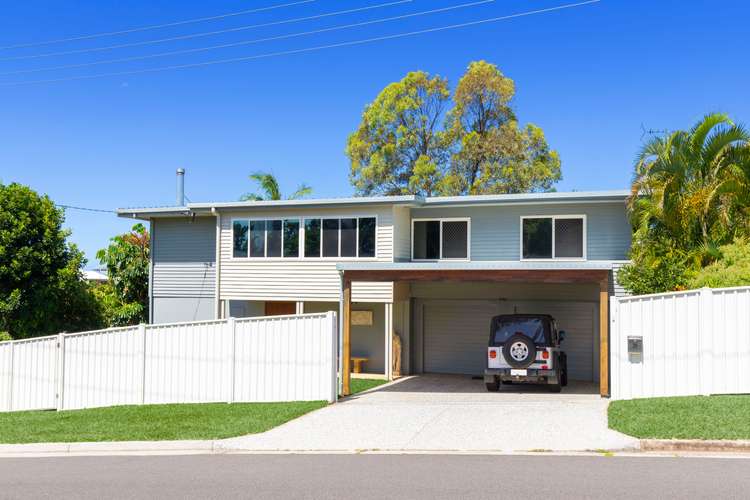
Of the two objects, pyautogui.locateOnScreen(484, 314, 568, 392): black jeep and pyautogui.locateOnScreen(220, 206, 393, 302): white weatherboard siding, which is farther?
pyautogui.locateOnScreen(220, 206, 393, 302): white weatherboard siding

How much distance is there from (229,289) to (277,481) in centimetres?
1618

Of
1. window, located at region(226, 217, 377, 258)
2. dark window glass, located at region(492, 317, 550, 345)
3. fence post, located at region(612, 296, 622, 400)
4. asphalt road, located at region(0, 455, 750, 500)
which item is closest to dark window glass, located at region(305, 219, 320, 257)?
window, located at region(226, 217, 377, 258)

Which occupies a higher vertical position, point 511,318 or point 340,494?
point 511,318

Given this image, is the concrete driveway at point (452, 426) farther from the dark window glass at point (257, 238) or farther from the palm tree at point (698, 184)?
the dark window glass at point (257, 238)

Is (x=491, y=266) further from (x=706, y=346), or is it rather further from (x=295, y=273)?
(x=295, y=273)

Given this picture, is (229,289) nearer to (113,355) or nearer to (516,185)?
(113,355)

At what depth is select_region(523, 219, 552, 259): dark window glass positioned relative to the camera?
21.9 meters

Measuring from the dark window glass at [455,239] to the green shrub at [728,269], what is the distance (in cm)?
747

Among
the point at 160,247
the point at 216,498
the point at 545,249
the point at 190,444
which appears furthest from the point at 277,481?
the point at 160,247

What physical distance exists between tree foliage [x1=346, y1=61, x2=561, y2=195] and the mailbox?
23.8 m

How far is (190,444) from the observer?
38.8 feet

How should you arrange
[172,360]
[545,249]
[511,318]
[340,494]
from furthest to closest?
[545,249] → [511,318] → [172,360] → [340,494]

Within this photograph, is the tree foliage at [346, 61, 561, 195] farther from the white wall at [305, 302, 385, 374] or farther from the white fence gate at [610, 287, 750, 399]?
the white fence gate at [610, 287, 750, 399]

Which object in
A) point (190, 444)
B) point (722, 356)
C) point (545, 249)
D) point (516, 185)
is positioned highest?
point (516, 185)
